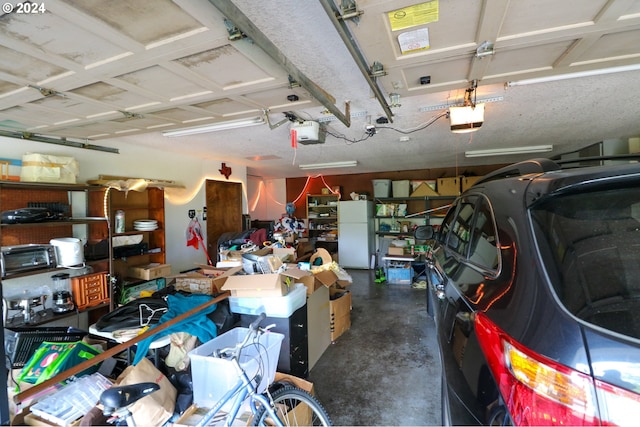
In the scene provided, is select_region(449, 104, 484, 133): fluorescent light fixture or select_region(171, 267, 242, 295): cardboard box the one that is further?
select_region(449, 104, 484, 133): fluorescent light fixture

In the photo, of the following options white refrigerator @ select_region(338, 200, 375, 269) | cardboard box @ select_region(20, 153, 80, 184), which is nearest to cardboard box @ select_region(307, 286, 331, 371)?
cardboard box @ select_region(20, 153, 80, 184)

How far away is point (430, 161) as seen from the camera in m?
5.75

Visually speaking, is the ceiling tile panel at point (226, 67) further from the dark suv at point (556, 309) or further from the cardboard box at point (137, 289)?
the cardboard box at point (137, 289)

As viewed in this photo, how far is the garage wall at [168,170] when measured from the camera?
323cm

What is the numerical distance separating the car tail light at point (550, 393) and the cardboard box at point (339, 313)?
2.28 meters

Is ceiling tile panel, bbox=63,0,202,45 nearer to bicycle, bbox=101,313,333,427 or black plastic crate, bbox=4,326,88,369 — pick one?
bicycle, bbox=101,313,333,427

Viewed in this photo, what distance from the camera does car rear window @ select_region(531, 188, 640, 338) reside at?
694 mm

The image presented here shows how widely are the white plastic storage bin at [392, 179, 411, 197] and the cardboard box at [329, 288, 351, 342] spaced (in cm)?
369

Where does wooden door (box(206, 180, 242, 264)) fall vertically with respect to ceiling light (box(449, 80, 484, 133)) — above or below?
below

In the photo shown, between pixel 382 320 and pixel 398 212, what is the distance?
11.3 ft

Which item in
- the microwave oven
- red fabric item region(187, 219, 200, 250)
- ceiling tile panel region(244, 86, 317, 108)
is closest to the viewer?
ceiling tile panel region(244, 86, 317, 108)

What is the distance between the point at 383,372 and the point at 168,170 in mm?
4361

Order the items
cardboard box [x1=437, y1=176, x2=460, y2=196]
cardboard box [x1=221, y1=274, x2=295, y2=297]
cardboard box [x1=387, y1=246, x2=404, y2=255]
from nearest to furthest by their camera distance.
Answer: cardboard box [x1=221, y1=274, x2=295, y2=297], cardboard box [x1=387, y1=246, x2=404, y2=255], cardboard box [x1=437, y1=176, x2=460, y2=196]

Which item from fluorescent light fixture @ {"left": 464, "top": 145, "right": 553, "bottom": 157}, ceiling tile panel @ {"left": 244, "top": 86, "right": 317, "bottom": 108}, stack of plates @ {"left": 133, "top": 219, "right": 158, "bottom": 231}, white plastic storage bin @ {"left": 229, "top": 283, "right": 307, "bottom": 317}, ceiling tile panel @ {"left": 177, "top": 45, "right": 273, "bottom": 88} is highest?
fluorescent light fixture @ {"left": 464, "top": 145, "right": 553, "bottom": 157}
